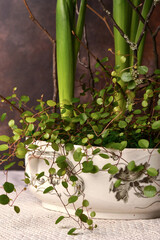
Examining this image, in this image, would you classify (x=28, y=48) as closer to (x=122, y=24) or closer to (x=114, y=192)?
(x=122, y=24)

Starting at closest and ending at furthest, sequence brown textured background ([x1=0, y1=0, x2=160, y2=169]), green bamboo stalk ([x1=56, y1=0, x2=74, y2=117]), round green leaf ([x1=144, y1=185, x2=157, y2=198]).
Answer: round green leaf ([x1=144, y1=185, x2=157, y2=198])
green bamboo stalk ([x1=56, y1=0, x2=74, y2=117])
brown textured background ([x1=0, y1=0, x2=160, y2=169])

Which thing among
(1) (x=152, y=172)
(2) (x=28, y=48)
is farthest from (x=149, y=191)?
(2) (x=28, y=48)

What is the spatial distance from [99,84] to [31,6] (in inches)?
10.1

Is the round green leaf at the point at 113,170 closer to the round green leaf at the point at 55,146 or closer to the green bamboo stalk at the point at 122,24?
the round green leaf at the point at 55,146

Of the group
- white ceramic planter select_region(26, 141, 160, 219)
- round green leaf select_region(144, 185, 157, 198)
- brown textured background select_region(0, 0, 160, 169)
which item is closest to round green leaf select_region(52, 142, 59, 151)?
white ceramic planter select_region(26, 141, 160, 219)

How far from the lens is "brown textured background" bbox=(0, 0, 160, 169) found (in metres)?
0.86

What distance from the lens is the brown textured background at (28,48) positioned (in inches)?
34.0

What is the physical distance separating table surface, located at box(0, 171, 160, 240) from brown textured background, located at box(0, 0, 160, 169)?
42 cm

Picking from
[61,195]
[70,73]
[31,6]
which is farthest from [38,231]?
[31,6]

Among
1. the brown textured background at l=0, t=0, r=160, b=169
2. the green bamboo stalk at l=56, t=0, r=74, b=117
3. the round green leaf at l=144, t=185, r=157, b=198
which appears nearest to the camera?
the round green leaf at l=144, t=185, r=157, b=198

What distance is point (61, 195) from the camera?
467mm

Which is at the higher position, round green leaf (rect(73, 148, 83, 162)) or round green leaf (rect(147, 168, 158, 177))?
round green leaf (rect(73, 148, 83, 162))

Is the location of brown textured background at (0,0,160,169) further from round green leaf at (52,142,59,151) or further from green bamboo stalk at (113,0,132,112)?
round green leaf at (52,142,59,151)

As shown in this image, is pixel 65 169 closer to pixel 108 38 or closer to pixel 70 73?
pixel 70 73
